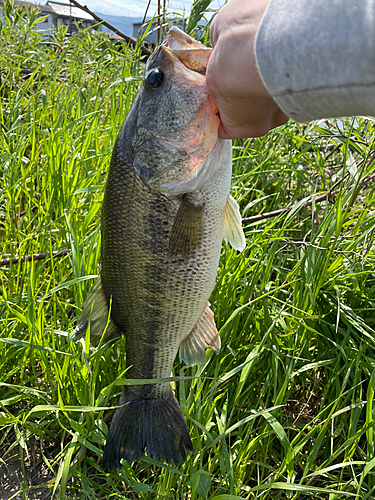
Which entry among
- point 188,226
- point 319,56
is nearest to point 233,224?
point 188,226

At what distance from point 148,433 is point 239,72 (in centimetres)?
135

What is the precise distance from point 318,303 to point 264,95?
1.31 m

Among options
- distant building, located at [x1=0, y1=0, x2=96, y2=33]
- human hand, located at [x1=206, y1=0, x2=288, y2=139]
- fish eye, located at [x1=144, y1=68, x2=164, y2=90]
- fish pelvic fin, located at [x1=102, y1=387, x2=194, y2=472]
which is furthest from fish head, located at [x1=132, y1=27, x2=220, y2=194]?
distant building, located at [x1=0, y1=0, x2=96, y2=33]

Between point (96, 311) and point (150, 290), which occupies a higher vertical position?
point (150, 290)

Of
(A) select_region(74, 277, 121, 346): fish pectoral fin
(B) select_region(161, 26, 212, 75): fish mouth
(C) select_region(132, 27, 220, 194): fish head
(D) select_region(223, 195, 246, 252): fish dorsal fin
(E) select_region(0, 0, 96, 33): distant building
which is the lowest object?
(A) select_region(74, 277, 121, 346): fish pectoral fin

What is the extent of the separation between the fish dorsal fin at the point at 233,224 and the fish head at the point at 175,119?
22cm

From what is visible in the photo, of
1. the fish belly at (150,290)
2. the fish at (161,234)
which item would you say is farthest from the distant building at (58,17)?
the fish belly at (150,290)

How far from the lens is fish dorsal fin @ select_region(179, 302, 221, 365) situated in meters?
1.86

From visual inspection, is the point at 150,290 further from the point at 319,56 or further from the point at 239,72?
the point at 319,56

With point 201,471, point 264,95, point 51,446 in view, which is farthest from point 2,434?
point 264,95

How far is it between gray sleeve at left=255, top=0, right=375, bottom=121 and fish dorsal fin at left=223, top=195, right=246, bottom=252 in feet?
2.06

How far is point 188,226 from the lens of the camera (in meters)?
1.62

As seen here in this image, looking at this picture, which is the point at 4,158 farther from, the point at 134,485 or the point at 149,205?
the point at 134,485

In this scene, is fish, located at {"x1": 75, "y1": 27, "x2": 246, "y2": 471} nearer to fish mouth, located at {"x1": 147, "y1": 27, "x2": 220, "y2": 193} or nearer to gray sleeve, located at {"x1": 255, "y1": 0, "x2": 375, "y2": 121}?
fish mouth, located at {"x1": 147, "y1": 27, "x2": 220, "y2": 193}
